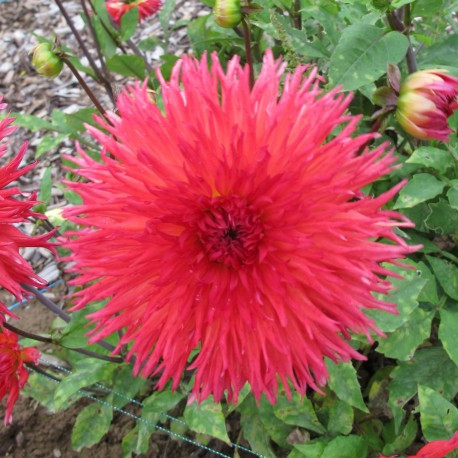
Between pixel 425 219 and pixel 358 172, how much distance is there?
30.2 inches

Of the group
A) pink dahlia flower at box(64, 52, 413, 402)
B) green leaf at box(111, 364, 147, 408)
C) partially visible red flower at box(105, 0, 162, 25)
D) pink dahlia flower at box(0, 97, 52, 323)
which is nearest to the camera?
pink dahlia flower at box(64, 52, 413, 402)

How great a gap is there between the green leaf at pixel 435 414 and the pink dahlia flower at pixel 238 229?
0.48 metres

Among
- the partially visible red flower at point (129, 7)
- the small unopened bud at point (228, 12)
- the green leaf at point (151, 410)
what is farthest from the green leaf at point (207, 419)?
the partially visible red flower at point (129, 7)

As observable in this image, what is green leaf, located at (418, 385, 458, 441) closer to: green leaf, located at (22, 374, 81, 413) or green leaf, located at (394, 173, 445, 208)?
green leaf, located at (394, 173, 445, 208)

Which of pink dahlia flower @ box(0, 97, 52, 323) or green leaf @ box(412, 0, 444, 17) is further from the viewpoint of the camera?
green leaf @ box(412, 0, 444, 17)

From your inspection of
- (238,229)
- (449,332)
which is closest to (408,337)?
(449,332)

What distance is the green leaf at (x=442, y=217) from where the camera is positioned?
154 centimetres

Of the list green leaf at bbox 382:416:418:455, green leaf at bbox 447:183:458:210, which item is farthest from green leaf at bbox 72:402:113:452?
green leaf at bbox 447:183:458:210

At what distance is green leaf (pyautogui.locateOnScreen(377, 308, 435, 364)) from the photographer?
1.42 m

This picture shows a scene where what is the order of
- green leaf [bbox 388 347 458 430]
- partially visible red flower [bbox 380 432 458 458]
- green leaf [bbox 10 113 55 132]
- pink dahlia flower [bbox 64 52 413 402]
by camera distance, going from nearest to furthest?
pink dahlia flower [bbox 64 52 413 402], partially visible red flower [bbox 380 432 458 458], green leaf [bbox 388 347 458 430], green leaf [bbox 10 113 55 132]

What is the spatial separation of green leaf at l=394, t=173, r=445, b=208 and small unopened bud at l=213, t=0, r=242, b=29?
58cm

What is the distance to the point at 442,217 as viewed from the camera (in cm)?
155

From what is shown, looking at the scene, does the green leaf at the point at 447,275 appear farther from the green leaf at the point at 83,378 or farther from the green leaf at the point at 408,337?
the green leaf at the point at 83,378

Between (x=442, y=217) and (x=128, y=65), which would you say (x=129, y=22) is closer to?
(x=128, y=65)
